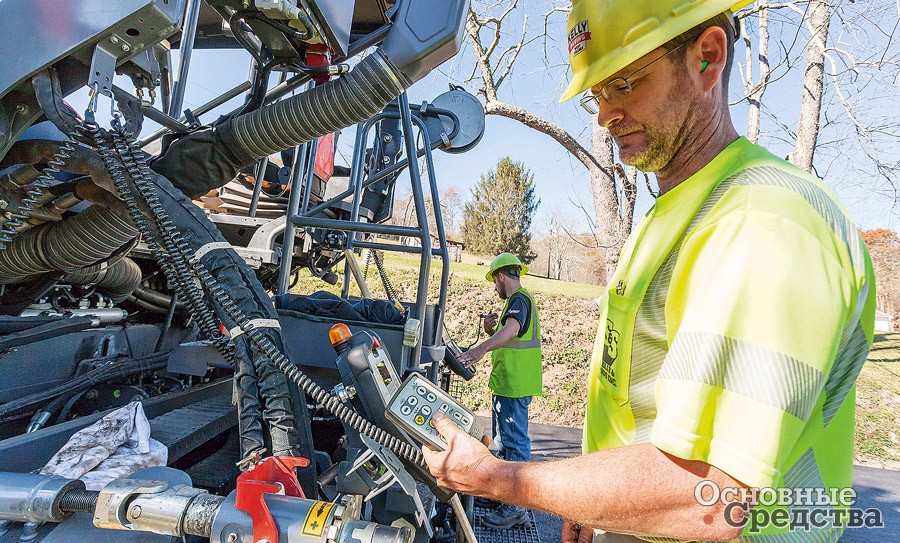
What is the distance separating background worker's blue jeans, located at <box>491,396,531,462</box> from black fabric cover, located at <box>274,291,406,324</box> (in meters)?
3.28

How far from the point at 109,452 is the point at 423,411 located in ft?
4.05

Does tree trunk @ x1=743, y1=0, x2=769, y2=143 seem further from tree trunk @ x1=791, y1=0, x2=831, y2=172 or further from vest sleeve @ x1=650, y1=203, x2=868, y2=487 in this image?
vest sleeve @ x1=650, y1=203, x2=868, y2=487

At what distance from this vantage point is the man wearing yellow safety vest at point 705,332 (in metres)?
0.79

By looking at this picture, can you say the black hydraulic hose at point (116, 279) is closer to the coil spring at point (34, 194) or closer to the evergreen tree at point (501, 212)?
the coil spring at point (34, 194)

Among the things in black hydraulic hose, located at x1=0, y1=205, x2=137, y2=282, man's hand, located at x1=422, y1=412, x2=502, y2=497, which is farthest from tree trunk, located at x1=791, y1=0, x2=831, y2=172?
black hydraulic hose, located at x1=0, y1=205, x2=137, y2=282

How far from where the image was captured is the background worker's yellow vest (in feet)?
18.1

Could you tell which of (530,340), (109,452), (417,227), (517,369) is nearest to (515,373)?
(517,369)

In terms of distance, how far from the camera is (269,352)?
1729 millimetres

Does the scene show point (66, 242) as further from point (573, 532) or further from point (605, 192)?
point (605, 192)

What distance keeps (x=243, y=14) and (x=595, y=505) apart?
2.07 metres

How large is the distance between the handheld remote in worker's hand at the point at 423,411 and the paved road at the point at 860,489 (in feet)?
10.1

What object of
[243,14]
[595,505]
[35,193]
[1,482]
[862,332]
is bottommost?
[1,482]

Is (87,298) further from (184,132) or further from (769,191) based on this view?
(769,191)

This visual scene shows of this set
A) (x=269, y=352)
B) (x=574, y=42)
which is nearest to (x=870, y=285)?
(x=574, y=42)
